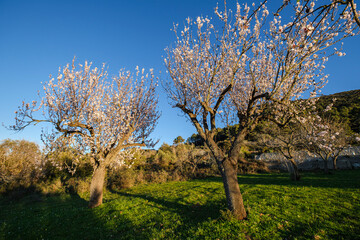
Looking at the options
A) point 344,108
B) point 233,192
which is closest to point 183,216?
point 233,192

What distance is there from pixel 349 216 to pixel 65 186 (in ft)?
85.8

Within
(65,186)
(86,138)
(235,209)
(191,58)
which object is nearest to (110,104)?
(86,138)

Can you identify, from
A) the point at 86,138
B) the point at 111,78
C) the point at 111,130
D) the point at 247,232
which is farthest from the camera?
the point at 111,78

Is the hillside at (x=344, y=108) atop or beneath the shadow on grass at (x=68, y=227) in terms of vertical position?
atop

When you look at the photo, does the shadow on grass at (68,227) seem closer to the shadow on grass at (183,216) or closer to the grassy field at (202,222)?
the grassy field at (202,222)

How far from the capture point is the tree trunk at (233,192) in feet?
22.5

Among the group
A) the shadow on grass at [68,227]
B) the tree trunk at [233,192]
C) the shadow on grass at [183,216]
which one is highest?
the tree trunk at [233,192]

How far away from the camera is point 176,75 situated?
9.71 meters

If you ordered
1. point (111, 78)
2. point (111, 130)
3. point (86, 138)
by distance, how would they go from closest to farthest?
point (86, 138) < point (111, 130) < point (111, 78)

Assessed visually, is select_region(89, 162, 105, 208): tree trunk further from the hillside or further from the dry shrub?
the dry shrub

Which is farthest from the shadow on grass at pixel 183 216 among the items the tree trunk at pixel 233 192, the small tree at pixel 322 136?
the small tree at pixel 322 136

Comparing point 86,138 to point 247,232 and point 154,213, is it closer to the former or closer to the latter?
point 154,213

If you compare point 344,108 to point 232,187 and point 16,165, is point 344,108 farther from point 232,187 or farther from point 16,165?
point 16,165

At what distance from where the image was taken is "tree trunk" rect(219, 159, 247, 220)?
6.85m
